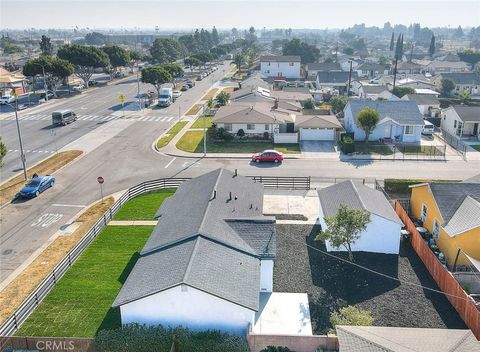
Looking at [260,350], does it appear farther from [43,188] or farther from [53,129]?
[53,129]

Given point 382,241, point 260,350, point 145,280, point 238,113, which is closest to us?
point 260,350

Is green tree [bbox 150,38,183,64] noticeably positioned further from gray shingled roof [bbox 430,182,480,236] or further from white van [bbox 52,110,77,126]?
gray shingled roof [bbox 430,182,480,236]

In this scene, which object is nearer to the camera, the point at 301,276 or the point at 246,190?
the point at 301,276

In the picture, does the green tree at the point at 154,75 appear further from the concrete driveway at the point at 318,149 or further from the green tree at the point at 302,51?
the green tree at the point at 302,51

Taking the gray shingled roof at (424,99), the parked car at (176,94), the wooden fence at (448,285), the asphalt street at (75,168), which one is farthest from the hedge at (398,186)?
the parked car at (176,94)

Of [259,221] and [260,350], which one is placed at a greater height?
[259,221]

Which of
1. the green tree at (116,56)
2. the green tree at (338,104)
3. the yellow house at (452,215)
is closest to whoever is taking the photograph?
the yellow house at (452,215)

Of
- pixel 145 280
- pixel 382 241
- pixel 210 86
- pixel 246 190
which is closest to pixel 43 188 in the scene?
pixel 246 190

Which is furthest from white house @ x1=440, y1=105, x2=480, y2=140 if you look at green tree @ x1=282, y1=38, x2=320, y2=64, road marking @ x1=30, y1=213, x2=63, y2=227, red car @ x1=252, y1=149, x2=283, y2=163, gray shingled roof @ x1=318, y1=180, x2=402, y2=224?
green tree @ x1=282, y1=38, x2=320, y2=64
